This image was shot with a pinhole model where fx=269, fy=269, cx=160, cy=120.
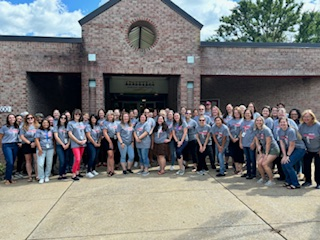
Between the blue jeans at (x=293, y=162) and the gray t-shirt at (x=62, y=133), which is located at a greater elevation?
the gray t-shirt at (x=62, y=133)

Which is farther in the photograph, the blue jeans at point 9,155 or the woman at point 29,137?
the woman at point 29,137

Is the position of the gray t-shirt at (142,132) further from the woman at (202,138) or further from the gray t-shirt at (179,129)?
the woman at (202,138)

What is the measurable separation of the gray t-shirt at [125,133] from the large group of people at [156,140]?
0.03 meters

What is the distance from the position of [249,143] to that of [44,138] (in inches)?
204

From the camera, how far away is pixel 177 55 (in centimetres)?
1025

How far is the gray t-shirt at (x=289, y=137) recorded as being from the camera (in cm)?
575

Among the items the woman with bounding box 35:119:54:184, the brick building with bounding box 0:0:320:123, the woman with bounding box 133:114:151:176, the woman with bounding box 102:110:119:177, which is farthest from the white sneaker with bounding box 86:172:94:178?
the brick building with bounding box 0:0:320:123

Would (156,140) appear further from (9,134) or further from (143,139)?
(9,134)

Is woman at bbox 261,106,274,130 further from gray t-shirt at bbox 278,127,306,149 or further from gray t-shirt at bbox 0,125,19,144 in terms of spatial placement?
gray t-shirt at bbox 0,125,19,144

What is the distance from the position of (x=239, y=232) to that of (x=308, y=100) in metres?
10.6

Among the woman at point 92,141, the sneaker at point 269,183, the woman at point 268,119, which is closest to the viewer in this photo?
the sneaker at point 269,183

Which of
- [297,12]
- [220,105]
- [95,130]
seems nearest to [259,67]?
[220,105]

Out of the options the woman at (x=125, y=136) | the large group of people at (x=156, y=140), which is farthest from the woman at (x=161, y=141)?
the woman at (x=125, y=136)

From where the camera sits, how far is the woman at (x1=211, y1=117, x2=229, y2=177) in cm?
715
